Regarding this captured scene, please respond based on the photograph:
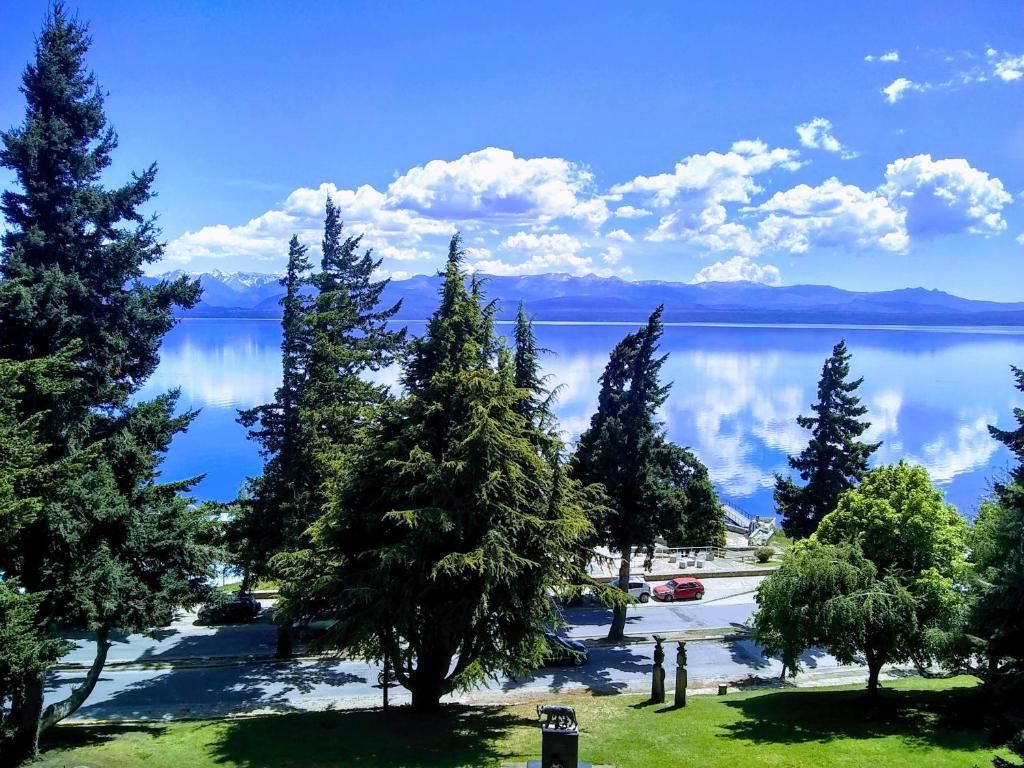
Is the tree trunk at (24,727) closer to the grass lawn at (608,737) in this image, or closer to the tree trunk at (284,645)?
the grass lawn at (608,737)

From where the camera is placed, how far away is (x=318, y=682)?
25703mm

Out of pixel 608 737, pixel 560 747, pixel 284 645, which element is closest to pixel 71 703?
pixel 284 645

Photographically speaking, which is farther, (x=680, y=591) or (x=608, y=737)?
(x=680, y=591)

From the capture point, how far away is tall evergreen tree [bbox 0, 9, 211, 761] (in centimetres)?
1616

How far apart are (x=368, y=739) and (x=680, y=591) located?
2253 cm

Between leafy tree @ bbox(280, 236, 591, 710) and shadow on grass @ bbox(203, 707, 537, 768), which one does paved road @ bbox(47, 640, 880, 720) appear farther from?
leafy tree @ bbox(280, 236, 591, 710)

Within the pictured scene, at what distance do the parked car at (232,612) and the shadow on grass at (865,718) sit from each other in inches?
856

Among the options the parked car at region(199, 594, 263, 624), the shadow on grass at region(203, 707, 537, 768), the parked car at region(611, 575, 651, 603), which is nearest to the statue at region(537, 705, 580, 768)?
the shadow on grass at region(203, 707, 537, 768)

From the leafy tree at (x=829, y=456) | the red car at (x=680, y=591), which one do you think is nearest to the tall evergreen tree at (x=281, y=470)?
the red car at (x=680, y=591)

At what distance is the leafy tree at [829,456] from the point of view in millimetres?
36812

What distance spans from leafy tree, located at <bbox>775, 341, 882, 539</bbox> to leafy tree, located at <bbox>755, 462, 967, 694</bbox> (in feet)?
56.3

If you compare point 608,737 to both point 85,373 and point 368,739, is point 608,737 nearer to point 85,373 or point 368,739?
point 368,739

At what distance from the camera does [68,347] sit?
18.3 m

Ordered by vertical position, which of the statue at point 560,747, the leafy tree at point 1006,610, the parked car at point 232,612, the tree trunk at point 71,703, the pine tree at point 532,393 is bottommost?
the parked car at point 232,612
